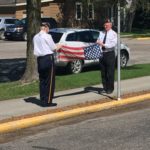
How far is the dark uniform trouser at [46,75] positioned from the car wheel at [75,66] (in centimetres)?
787

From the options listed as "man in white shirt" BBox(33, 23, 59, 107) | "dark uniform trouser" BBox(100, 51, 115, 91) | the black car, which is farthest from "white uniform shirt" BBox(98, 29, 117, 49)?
the black car

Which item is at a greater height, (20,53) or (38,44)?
(38,44)

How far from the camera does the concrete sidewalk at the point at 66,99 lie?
1226 centimetres

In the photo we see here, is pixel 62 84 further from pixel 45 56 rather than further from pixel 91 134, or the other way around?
pixel 91 134

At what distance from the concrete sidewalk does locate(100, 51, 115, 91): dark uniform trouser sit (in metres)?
0.29

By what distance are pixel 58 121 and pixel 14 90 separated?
3.50 metres

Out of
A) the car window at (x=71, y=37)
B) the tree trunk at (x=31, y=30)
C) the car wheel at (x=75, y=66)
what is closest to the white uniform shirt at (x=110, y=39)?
the tree trunk at (x=31, y=30)

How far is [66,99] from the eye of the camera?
45.2 feet

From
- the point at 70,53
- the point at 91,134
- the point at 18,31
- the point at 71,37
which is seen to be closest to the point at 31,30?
the point at 70,53

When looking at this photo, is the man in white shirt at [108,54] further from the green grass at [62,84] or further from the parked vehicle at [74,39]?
the parked vehicle at [74,39]

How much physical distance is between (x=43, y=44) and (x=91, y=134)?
9.18ft

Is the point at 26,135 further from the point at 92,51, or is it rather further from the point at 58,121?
the point at 92,51

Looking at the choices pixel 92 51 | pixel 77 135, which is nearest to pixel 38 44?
pixel 77 135

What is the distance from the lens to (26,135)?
1027cm
